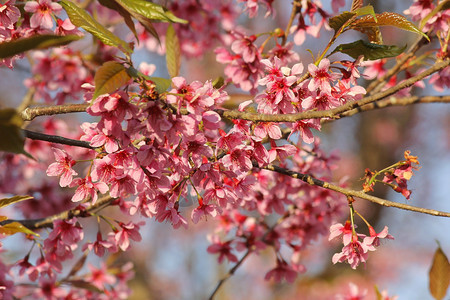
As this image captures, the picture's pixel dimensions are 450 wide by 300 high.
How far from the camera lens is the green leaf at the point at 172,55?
6.02 feet

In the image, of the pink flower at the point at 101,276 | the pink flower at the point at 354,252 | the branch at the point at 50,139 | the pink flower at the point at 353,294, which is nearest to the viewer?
the branch at the point at 50,139

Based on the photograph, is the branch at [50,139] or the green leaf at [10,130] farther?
the branch at [50,139]

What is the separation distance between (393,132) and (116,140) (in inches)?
304

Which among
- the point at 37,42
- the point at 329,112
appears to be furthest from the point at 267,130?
the point at 37,42

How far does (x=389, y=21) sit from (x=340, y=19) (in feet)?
0.48

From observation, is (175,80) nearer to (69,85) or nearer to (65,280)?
(65,280)

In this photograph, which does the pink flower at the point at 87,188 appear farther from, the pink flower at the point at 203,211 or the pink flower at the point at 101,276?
the pink flower at the point at 101,276

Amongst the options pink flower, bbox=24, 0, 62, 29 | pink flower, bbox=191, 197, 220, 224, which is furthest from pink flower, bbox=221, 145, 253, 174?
pink flower, bbox=24, 0, 62, 29

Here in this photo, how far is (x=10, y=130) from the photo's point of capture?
88 cm

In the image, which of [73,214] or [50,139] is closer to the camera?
[50,139]

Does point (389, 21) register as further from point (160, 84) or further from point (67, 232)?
point (67, 232)

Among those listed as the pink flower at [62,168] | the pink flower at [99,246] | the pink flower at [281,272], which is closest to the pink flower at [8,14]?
the pink flower at [62,168]

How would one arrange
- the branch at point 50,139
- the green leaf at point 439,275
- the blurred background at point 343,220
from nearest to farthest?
the branch at point 50,139 → the green leaf at point 439,275 → the blurred background at point 343,220

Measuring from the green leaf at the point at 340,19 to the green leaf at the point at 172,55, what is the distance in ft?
2.25
